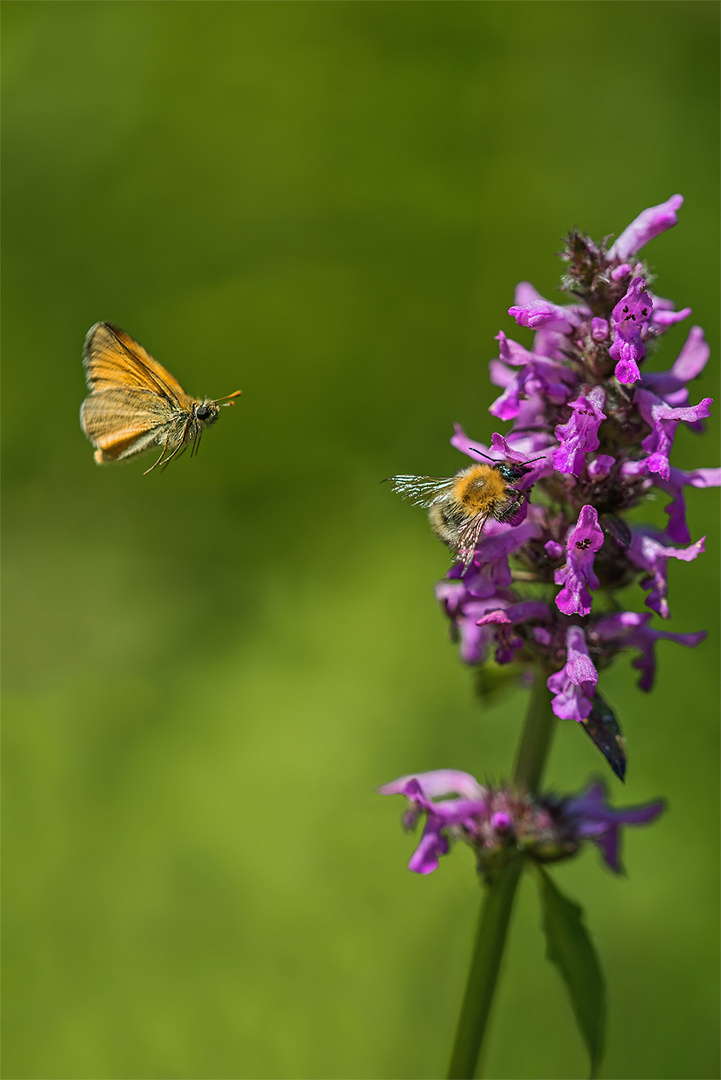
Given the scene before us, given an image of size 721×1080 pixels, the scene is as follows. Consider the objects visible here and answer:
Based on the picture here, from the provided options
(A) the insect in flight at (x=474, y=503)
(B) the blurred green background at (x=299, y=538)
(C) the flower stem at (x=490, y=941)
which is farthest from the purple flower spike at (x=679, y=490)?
(B) the blurred green background at (x=299, y=538)

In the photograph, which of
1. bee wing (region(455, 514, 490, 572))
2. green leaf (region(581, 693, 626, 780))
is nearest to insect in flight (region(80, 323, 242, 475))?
bee wing (region(455, 514, 490, 572))

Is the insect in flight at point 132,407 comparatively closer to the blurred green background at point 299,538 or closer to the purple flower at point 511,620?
the purple flower at point 511,620

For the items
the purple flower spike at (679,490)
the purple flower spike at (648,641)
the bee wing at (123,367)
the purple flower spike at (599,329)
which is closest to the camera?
the purple flower spike at (599,329)

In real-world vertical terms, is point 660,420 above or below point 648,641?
above

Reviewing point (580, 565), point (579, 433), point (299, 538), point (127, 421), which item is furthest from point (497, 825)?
point (299, 538)

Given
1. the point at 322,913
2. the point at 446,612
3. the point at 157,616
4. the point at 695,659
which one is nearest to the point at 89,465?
the point at 157,616

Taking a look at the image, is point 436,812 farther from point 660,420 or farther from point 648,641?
point 660,420

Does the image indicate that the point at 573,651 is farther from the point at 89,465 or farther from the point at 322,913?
the point at 89,465

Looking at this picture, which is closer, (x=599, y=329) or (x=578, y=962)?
(x=599, y=329)
